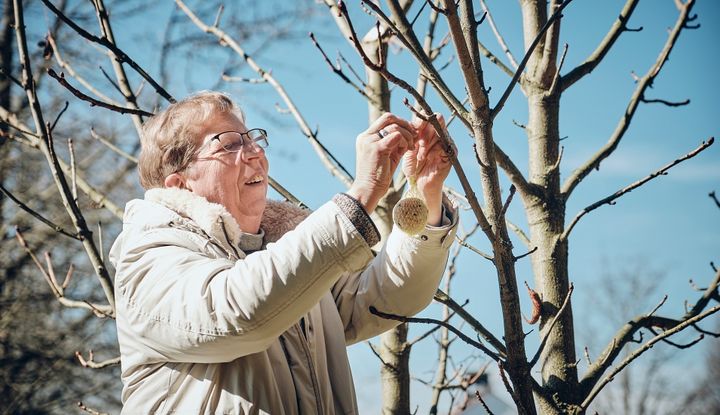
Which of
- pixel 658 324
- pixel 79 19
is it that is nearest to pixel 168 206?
pixel 658 324

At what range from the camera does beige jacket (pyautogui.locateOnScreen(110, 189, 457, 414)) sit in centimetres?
136

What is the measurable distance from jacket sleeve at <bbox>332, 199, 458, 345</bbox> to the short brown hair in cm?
61

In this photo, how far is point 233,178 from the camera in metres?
1.83

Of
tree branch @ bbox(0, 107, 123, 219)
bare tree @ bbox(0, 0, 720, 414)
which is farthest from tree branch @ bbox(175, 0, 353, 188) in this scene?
tree branch @ bbox(0, 107, 123, 219)

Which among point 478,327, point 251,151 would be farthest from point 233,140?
point 478,327

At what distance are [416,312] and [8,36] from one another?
25.8 feet

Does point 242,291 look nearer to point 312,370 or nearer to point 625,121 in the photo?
point 312,370

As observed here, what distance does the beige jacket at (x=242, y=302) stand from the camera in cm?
136

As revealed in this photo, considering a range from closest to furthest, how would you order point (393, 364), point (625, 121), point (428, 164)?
1. point (428, 164)
2. point (625, 121)
3. point (393, 364)

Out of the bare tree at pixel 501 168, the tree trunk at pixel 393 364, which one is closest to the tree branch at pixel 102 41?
the bare tree at pixel 501 168

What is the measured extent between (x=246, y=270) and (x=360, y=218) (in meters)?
0.27

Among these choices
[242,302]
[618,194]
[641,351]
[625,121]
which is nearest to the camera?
[242,302]

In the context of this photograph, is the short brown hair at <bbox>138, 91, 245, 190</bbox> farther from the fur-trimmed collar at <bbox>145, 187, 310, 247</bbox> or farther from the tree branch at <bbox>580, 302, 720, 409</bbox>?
the tree branch at <bbox>580, 302, 720, 409</bbox>

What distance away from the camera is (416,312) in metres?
1.89
